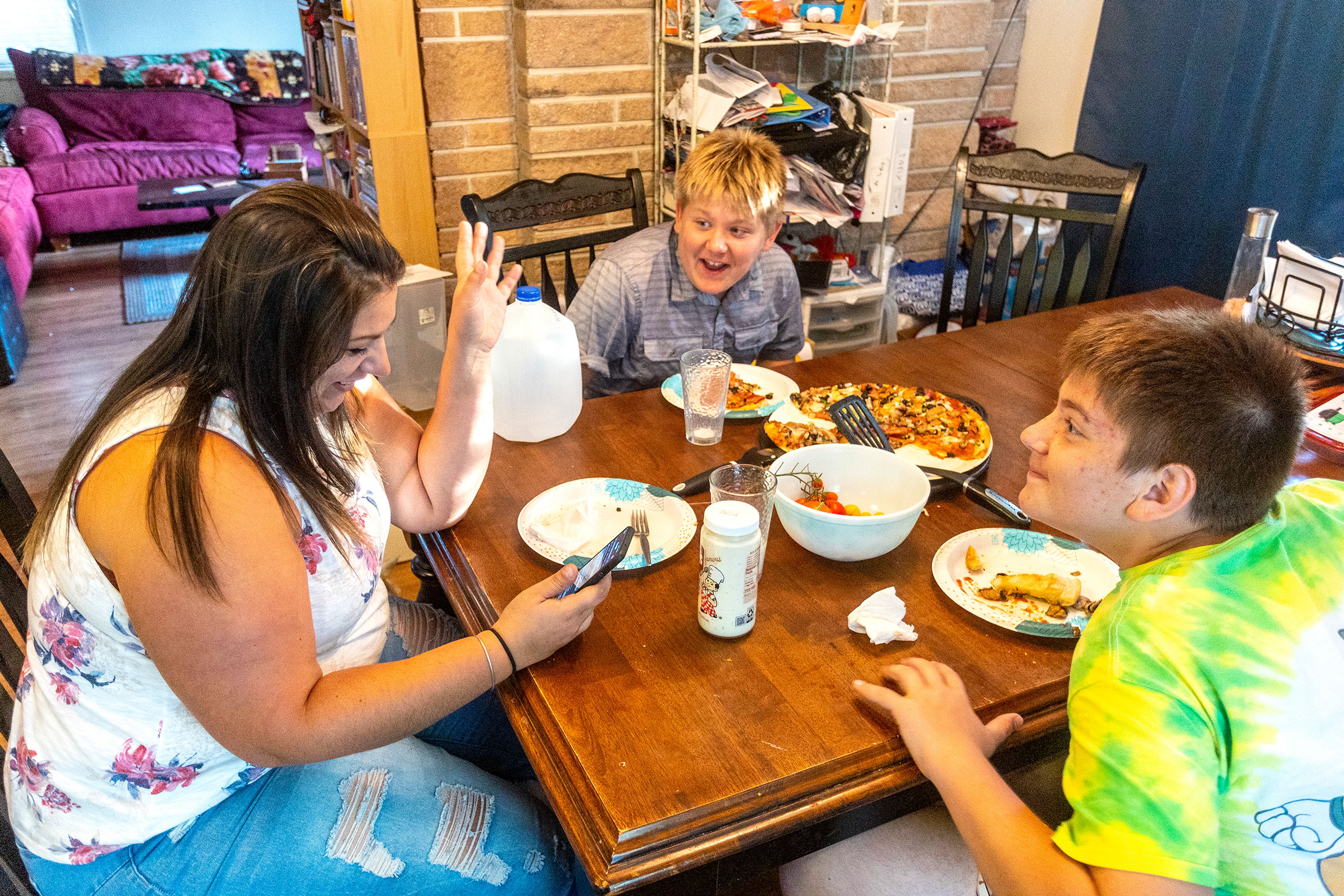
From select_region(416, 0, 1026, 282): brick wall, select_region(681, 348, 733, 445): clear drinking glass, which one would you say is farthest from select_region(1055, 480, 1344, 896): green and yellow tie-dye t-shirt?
select_region(416, 0, 1026, 282): brick wall

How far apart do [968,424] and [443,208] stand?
1.84 metres

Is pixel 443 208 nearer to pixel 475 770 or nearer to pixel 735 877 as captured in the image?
pixel 475 770

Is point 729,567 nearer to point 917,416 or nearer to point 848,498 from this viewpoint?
point 848,498

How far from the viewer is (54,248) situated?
5.25 metres

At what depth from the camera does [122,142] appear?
5.55m

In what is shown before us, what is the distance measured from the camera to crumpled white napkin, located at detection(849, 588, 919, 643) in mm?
990

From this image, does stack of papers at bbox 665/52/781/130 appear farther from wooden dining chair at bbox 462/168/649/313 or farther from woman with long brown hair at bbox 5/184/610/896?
woman with long brown hair at bbox 5/184/610/896

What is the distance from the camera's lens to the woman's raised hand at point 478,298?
1.21m

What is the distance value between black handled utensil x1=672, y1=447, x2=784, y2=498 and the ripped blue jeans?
0.44 m

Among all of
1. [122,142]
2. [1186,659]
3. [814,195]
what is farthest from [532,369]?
[122,142]

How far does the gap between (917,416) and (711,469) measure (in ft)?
1.19

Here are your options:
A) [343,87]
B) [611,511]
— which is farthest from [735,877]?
[343,87]

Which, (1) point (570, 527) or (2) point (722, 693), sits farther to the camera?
(1) point (570, 527)

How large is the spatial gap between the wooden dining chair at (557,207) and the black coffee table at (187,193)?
3452 mm
